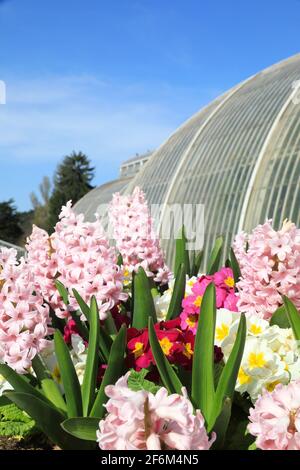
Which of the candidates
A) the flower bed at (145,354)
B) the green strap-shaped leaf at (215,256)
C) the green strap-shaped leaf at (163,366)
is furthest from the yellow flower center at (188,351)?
the green strap-shaped leaf at (215,256)

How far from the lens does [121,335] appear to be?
2545 millimetres

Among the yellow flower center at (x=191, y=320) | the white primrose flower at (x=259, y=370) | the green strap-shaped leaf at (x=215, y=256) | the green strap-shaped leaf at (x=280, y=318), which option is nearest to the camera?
the white primrose flower at (x=259, y=370)

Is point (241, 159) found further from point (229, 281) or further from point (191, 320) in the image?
point (191, 320)

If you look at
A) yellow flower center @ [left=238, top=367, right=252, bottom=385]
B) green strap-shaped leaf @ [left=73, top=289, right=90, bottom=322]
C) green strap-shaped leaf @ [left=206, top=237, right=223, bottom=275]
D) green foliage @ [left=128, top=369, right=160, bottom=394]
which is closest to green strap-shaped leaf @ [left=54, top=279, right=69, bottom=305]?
green strap-shaped leaf @ [left=73, top=289, right=90, bottom=322]

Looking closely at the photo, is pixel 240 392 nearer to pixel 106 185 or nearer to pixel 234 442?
pixel 234 442

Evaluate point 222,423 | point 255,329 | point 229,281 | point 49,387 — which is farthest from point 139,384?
point 229,281

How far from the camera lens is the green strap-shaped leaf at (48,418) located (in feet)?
8.13

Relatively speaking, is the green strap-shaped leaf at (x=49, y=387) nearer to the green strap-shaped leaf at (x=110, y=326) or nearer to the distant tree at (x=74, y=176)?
the green strap-shaped leaf at (x=110, y=326)

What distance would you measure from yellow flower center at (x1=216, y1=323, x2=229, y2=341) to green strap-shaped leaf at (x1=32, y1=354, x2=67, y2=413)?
0.81 metres

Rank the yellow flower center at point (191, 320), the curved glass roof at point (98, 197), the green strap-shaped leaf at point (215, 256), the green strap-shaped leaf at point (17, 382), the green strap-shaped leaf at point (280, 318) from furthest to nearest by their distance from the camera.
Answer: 1. the curved glass roof at point (98, 197)
2. the green strap-shaped leaf at point (215, 256)
3. the yellow flower center at point (191, 320)
4. the green strap-shaped leaf at point (280, 318)
5. the green strap-shaped leaf at point (17, 382)

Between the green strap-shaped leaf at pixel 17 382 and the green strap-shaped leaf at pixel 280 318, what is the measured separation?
1.25 m

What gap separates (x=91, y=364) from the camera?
2.64 meters

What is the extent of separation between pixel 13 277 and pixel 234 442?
3.96ft

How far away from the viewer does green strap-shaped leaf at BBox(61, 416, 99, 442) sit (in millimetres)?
2400
